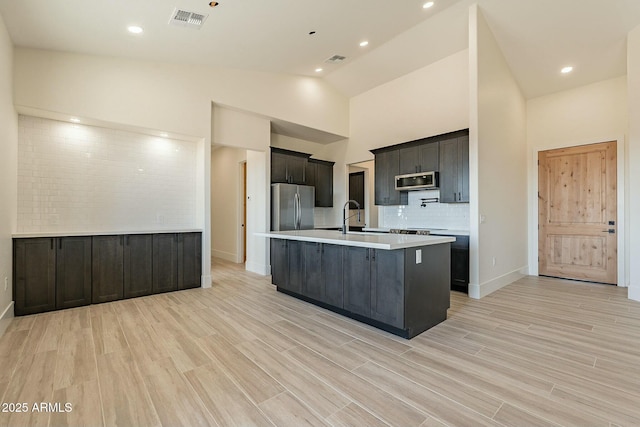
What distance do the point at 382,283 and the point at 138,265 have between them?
3364 mm

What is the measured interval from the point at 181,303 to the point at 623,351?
15.0ft

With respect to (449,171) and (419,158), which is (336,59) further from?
(449,171)

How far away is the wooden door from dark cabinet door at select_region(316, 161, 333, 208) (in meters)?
4.14

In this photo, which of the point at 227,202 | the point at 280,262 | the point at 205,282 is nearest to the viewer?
the point at 280,262

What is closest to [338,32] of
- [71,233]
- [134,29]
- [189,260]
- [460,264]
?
[134,29]

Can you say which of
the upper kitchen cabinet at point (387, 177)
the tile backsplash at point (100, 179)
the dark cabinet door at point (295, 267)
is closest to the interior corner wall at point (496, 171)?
the upper kitchen cabinet at point (387, 177)

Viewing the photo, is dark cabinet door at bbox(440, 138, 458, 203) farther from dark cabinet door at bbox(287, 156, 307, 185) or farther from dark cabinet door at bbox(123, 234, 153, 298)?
dark cabinet door at bbox(123, 234, 153, 298)

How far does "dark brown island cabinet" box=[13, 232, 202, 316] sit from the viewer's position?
3.42 m

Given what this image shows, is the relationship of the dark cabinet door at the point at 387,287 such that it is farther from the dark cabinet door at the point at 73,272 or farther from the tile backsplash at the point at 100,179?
the dark cabinet door at the point at 73,272

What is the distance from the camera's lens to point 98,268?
3.85m

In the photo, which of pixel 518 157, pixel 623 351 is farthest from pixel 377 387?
pixel 518 157

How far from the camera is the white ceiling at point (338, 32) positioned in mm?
3117

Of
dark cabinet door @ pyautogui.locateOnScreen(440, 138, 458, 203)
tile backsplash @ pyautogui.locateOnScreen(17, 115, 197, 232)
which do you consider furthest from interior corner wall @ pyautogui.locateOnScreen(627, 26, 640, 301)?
tile backsplash @ pyautogui.locateOnScreen(17, 115, 197, 232)

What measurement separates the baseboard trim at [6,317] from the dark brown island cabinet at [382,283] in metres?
3.00
